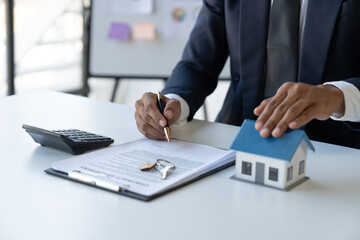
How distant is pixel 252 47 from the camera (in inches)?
66.9

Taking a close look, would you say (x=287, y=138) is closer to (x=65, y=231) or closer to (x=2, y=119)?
(x=65, y=231)

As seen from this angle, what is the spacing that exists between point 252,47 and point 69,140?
75 cm

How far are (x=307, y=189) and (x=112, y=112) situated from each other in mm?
750

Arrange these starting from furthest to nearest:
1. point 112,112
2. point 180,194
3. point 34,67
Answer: point 34,67 → point 112,112 → point 180,194

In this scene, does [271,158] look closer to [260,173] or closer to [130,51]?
[260,173]

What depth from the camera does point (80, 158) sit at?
117cm

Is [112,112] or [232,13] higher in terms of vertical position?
[232,13]

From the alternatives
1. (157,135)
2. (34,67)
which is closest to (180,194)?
(157,135)

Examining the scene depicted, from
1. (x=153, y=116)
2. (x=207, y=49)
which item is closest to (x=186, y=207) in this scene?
(x=153, y=116)

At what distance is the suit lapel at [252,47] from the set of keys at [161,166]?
676 mm

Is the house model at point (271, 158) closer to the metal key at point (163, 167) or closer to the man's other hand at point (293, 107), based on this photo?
the man's other hand at point (293, 107)

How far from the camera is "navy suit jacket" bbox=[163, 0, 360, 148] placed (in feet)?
5.10

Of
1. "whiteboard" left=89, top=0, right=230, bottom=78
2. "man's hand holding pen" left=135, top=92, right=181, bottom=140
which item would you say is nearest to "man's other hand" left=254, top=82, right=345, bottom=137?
"man's hand holding pen" left=135, top=92, right=181, bottom=140

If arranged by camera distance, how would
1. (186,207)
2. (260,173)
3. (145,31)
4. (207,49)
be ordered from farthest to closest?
(145,31)
(207,49)
(260,173)
(186,207)
